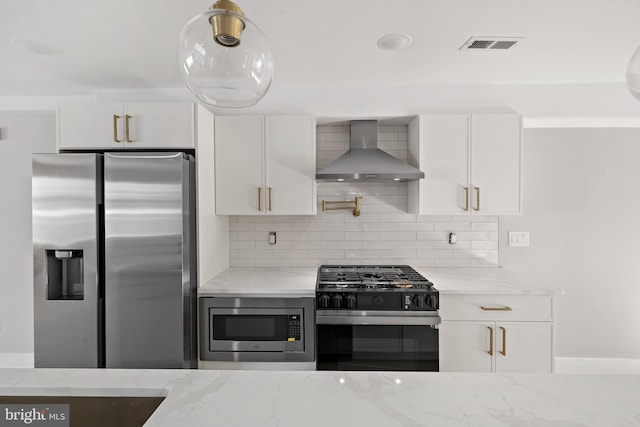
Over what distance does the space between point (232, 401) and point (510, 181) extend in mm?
2574

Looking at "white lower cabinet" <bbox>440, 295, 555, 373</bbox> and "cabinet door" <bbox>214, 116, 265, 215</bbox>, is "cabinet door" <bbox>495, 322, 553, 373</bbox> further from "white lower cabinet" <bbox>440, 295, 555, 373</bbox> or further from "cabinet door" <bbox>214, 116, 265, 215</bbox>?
"cabinet door" <bbox>214, 116, 265, 215</bbox>

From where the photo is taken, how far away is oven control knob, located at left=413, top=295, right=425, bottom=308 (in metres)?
2.29

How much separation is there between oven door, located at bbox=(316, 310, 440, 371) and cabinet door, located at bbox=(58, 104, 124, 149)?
1.87 metres

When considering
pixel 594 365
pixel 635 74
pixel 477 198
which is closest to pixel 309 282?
pixel 477 198

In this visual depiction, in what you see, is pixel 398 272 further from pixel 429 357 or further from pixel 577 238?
pixel 577 238

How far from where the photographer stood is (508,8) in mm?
1777

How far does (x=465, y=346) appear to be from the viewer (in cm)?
232

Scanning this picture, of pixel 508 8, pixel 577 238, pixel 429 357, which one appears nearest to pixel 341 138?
pixel 508 8

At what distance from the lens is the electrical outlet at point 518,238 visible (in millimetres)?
3061

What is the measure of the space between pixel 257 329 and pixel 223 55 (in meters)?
2.00

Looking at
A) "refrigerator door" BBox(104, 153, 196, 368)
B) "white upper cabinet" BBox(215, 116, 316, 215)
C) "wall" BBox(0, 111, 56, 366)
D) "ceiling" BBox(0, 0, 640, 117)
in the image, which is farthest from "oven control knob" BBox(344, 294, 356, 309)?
"wall" BBox(0, 111, 56, 366)

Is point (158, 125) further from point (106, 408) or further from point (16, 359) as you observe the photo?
point (16, 359)

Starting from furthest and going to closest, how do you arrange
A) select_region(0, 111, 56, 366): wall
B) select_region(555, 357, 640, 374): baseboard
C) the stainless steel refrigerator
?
select_region(0, 111, 56, 366): wall → select_region(555, 357, 640, 374): baseboard → the stainless steel refrigerator

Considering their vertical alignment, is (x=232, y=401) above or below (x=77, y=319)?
above
